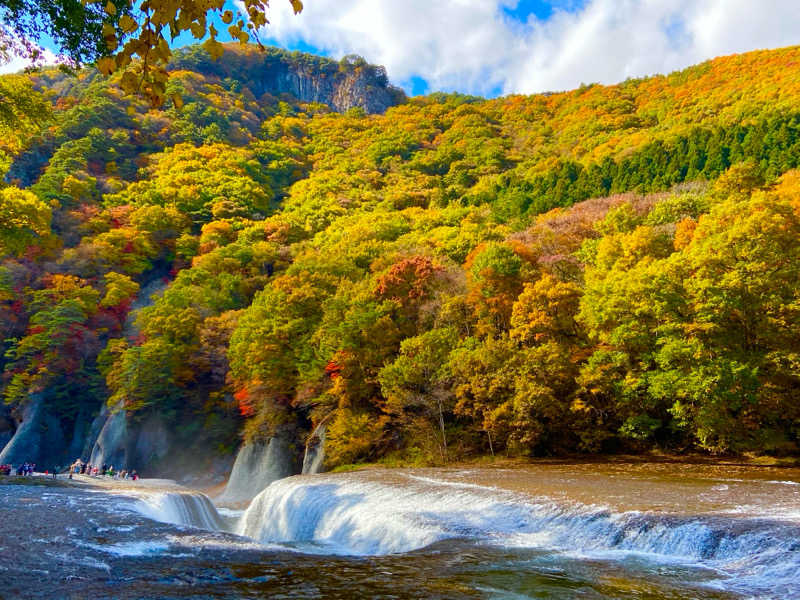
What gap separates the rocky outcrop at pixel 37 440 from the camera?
4119cm

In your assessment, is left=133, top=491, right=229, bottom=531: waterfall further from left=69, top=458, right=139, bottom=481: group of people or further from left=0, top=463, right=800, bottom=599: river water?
left=69, top=458, right=139, bottom=481: group of people

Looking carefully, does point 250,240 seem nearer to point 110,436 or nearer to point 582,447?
point 110,436

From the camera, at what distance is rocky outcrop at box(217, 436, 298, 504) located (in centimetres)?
3209

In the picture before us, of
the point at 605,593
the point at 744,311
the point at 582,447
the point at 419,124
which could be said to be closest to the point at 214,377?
the point at 582,447

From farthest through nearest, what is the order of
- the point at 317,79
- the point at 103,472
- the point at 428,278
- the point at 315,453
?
the point at 317,79
the point at 103,472
the point at 428,278
the point at 315,453

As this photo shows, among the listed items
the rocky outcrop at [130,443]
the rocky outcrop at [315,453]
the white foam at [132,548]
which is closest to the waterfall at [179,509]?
the white foam at [132,548]

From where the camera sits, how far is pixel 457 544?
1023 cm

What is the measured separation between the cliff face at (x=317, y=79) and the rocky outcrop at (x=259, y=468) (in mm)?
116407

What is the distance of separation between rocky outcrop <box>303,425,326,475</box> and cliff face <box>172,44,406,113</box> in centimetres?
11813

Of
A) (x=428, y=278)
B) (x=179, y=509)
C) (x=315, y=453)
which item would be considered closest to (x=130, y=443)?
(x=315, y=453)

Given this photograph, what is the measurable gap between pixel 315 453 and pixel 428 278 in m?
13.0

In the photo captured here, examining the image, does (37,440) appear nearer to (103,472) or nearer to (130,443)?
(130,443)

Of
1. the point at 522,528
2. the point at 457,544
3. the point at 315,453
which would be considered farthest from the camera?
the point at 315,453

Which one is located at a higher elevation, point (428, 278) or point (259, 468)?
point (428, 278)
